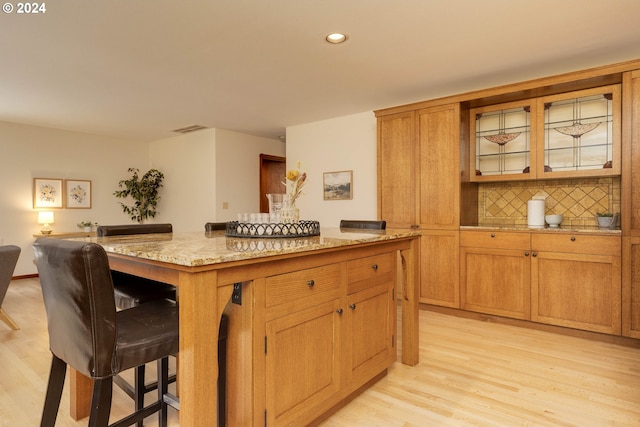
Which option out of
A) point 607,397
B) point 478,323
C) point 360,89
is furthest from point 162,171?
point 607,397

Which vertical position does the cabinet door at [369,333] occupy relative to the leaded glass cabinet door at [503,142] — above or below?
below

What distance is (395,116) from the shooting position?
13.3 feet

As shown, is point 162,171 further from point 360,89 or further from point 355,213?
point 360,89

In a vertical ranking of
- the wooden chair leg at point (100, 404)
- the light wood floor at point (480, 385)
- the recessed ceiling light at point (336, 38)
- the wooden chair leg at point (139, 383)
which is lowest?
the light wood floor at point (480, 385)

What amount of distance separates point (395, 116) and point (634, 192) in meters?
2.20

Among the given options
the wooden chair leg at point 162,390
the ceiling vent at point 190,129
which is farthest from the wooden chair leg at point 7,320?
the ceiling vent at point 190,129

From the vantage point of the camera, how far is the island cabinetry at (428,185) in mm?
3678

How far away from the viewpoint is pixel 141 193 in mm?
6434

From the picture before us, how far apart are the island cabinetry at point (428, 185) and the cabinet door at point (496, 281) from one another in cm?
11

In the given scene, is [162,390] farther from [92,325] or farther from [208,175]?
[208,175]

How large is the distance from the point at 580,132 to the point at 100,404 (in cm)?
401

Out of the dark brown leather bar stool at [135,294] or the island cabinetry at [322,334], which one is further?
the dark brown leather bar stool at [135,294]

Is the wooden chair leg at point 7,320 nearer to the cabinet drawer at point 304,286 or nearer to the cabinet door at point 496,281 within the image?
the cabinet drawer at point 304,286

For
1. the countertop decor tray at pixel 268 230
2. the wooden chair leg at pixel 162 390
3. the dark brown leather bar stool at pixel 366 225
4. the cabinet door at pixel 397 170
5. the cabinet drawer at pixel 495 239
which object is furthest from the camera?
the cabinet door at pixel 397 170
